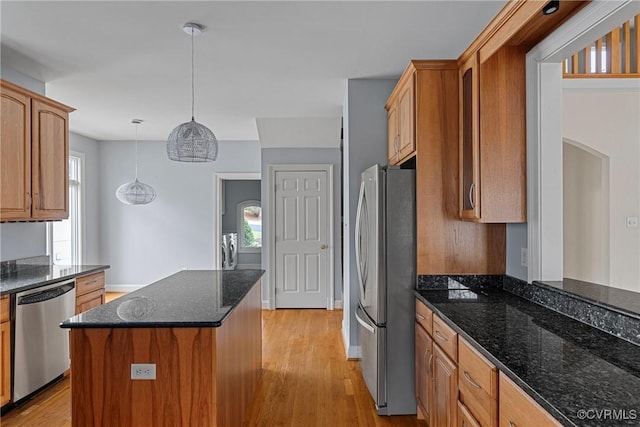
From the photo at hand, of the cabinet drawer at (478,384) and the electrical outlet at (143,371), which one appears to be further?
the electrical outlet at (143,371)

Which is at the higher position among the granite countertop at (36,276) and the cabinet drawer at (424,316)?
the granite countertop at (36,276)

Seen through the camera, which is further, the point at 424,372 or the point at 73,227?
the point at 73,227

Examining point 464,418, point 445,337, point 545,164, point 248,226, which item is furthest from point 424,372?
point 248,226

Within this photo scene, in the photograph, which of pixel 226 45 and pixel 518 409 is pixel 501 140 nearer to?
pixel 518 409

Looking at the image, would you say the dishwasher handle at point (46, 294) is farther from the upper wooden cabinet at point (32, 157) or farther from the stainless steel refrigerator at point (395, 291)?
the stainless steel refrigerator at point (395, 291)

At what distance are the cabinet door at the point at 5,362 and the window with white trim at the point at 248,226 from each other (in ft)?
23.2

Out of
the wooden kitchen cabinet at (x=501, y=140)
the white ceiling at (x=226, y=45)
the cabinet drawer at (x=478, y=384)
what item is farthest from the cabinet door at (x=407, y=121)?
the cabinet drawer at (x=478, y=384)

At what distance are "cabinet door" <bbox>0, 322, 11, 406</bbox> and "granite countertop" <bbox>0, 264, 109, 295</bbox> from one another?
25cm

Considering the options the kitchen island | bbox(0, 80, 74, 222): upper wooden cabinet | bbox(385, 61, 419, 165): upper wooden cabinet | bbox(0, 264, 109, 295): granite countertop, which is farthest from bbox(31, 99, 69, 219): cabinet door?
bbox(385, 61, 419, 165): upper wooden cabinet

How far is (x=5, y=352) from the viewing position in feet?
8.98

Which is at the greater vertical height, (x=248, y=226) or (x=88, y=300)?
(x=248, y=226)

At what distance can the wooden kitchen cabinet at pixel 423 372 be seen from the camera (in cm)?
236

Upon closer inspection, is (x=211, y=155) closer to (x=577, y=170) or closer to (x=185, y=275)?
(x=185, y=275)

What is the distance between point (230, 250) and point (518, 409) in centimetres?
832
